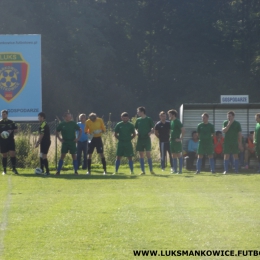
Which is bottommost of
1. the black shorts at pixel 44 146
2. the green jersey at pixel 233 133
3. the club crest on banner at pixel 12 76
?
the black shorts at pixel 44 146

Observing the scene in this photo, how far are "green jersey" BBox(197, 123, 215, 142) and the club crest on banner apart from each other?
7.05 metres

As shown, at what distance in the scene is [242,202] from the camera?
1227 centimetres

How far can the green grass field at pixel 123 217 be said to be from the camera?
826 centimetres

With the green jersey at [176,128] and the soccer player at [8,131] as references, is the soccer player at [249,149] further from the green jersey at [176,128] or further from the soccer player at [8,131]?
the soccer player at [8,131]

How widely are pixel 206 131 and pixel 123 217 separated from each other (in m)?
9.54

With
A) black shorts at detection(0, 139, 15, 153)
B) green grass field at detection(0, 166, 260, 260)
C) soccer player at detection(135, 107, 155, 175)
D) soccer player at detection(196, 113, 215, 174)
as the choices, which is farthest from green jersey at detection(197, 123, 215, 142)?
black shorts at detection(0, 139, 15, 153)

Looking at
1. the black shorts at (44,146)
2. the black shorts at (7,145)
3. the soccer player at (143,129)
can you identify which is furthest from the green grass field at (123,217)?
the black shorts at (7,145)

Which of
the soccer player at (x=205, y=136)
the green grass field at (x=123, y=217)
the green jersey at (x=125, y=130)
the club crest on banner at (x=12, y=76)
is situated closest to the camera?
the green grass field at (x=123, y=217)

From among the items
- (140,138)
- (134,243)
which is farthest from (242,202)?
(140,138)

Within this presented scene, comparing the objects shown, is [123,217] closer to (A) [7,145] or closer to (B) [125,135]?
(B) [125,135]

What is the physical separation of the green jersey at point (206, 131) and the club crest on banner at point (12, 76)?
705 cm

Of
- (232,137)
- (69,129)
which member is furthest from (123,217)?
(232,137)

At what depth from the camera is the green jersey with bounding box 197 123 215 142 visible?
19.6 meters

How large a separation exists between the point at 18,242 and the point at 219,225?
2.82 m
